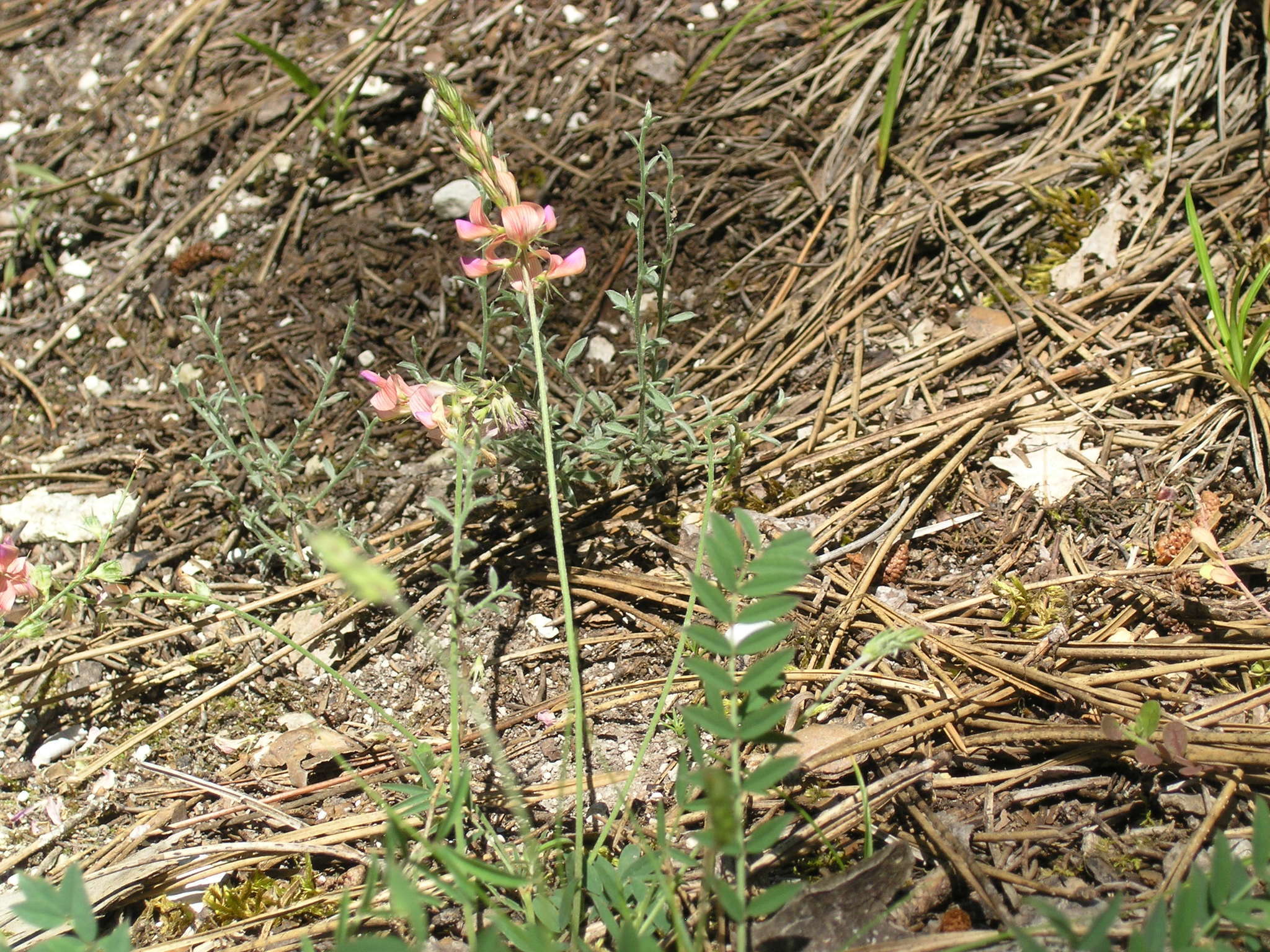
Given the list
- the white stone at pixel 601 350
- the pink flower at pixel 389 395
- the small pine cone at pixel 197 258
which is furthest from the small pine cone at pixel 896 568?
the small pine cone at pixel 197 258


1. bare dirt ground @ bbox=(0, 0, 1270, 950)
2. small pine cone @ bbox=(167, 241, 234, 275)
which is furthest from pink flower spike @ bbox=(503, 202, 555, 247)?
small pine cone @ bbox=(167, 241, 234, 275)

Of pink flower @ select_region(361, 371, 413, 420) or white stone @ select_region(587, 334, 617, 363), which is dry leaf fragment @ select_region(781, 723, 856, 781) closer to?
pink flower @ select_region(361, 371, 413, 420)

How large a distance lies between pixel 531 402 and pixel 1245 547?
4.90ft

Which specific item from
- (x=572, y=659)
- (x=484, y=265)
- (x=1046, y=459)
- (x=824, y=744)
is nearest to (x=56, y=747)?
(x=572, y=659)

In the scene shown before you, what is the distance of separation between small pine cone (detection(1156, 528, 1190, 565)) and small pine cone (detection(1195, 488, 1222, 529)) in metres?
0.05

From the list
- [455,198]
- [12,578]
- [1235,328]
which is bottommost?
[1235,328]

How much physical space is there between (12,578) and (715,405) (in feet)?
→ 5.23

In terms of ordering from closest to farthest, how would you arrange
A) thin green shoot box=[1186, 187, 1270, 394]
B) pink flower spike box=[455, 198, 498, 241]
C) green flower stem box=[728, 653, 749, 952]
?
green flower stem box=[728, 653, 749, 952] → pink flower spike box=[455, 198, 498, 241] → thin green shoot box=[1186, 187, 1270, 394]

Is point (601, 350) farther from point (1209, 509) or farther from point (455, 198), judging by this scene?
point (1209, 509)

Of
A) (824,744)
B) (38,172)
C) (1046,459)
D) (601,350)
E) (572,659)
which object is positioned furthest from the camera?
(38,172)

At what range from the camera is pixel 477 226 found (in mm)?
1551

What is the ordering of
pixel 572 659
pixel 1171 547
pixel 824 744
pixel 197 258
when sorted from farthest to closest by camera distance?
pixel 197 258 < pixel 1171 547 < pixel 824 744 < pixel 572 659

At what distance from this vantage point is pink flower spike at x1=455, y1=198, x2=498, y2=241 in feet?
5.01

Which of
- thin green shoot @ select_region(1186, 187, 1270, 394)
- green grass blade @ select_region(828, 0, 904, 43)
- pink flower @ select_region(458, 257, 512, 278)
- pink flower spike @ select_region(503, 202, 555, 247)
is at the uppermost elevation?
pink flower spike @ select_region(503, 202, 555, 247)
